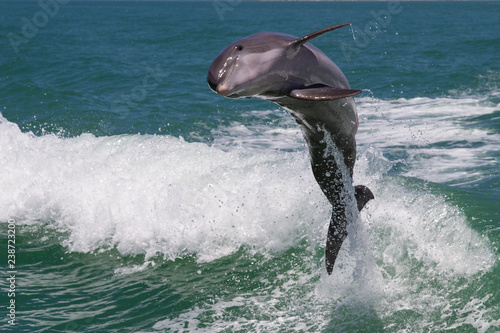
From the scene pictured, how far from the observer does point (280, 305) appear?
20.7 feet

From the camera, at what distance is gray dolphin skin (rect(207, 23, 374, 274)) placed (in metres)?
3.71

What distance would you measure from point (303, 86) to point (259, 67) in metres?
0.38

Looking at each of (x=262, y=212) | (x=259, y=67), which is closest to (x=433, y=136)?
(x=262, y=212)

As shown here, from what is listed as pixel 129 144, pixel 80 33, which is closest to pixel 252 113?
pixel 129 144

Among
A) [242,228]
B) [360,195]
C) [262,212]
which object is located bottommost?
[242,228]

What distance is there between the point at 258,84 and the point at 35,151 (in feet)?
27.0

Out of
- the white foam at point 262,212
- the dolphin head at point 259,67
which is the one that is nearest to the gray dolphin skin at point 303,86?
the dolphin head at point 259,67

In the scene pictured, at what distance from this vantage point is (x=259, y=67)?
12.5ft

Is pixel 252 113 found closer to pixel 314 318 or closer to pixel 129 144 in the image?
pixel 129 144

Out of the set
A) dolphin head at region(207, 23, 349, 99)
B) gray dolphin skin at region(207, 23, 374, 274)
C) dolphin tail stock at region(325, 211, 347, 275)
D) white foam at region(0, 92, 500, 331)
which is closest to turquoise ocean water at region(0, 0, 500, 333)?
white foam at region(0, 92, 500, 331)

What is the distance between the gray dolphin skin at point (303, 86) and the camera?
3707 mm

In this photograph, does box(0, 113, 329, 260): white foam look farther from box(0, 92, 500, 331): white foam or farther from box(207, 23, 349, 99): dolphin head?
box(207, 23, 349, 99): dolphin head

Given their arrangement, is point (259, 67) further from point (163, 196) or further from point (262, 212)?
point (163, 196)

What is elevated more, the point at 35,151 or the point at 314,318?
the point at 35,151
